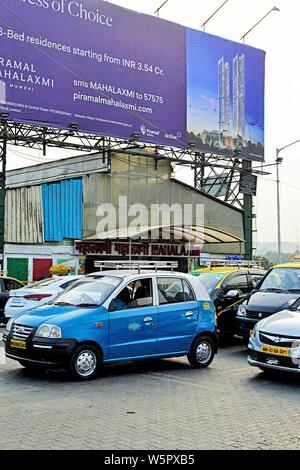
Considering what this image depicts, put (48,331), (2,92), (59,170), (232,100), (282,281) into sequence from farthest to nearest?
(232,100), (59,170), (2,92), (282,281), (48,331)

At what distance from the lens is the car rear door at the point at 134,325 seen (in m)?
9.06

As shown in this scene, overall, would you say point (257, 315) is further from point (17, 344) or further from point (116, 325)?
point (17, 344)

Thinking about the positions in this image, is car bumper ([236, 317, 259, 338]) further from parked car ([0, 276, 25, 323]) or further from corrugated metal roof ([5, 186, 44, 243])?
corrugated metal roof ([5, 186, 44, 243])

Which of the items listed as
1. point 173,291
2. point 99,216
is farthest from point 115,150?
point 173,291

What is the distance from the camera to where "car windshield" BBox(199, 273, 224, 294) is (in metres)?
13.5

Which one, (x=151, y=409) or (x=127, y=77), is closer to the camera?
(x=151, y=409)

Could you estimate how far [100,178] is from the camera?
25.8 meters

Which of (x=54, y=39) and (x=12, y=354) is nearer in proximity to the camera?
(x=12, y=354)

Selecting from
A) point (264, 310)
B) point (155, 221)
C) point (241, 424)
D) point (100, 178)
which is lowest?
point (241, 424)

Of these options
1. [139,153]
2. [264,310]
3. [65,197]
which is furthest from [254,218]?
[264,310]

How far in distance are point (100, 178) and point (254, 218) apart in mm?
11257

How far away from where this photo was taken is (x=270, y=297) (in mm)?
11688

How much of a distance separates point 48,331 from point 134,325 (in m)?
1.47

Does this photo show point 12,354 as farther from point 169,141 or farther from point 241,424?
point 169,141
